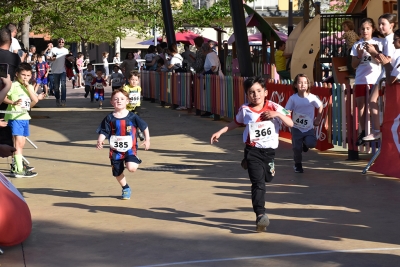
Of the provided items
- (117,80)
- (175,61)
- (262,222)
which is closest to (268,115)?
(262,222)

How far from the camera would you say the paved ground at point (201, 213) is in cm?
657

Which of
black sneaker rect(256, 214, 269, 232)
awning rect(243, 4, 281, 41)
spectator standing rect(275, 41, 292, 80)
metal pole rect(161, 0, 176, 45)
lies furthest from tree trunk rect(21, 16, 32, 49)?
black sneaker rect(256, 214, 269, 232)

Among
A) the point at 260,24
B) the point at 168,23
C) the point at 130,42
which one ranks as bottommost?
the point at 260,24

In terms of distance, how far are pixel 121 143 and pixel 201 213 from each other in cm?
133

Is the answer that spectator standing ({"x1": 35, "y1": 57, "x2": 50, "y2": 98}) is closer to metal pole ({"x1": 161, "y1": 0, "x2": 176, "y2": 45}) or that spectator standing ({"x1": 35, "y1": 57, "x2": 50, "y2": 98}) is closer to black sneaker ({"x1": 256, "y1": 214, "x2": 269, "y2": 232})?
metal pole ({"x1": 161, "y1": 0, "x2": 176, "y2": 45})

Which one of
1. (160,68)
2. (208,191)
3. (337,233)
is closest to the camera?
(337,233)

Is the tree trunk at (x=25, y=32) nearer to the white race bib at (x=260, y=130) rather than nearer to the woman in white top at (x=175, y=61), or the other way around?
the woman in white top at (x=175, y=61)

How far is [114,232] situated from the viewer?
752cm

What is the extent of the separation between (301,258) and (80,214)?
2.82 metres

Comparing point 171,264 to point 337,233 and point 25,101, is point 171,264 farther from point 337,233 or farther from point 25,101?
point 25,101

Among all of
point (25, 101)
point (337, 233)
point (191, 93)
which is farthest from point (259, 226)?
point (191, 93)

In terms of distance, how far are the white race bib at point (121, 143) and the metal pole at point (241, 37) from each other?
845 centimetres

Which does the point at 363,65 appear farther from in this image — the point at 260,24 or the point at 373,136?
the point at 260,24

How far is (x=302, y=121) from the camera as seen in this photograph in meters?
10.8
